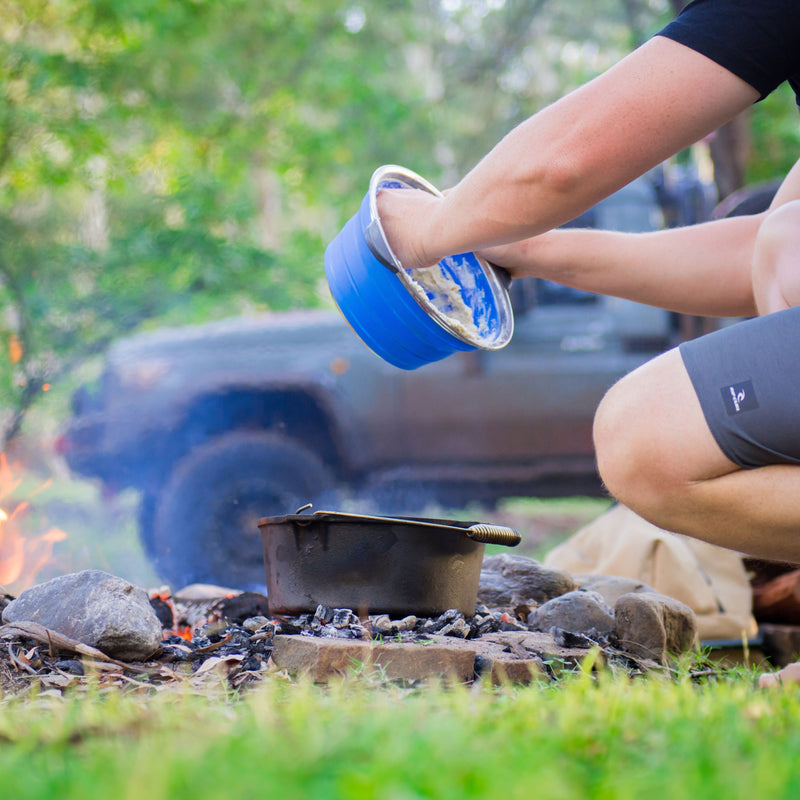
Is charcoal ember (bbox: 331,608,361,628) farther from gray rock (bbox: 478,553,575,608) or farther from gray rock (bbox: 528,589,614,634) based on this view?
gray rock (bbox: 478,553,575,608)

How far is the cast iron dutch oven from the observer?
244 centimetres

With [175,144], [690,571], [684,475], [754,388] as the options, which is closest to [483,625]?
[684,475]

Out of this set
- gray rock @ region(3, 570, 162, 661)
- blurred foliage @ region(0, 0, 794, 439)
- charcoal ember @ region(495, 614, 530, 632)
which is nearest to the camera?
gray rock @ region(3, 570, 162, 661)

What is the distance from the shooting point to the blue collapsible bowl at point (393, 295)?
217cm

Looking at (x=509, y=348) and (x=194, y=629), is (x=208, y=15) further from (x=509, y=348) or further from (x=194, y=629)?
(x=194, y=629)

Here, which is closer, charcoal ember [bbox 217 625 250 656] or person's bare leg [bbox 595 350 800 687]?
person's bare leg [bbox 595 350 800 687]

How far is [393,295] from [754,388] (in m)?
0.91

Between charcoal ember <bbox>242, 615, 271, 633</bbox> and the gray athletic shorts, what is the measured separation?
4.79 ft

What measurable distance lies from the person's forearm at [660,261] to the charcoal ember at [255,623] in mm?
1316

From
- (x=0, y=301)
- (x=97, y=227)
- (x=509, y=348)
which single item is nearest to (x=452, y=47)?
(x=97, y=227)

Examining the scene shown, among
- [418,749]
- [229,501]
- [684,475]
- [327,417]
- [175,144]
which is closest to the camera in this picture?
[418,749]

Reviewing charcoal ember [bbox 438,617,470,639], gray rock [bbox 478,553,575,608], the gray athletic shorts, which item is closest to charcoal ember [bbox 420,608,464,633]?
charcoal ember [bbox 438,617,470,639]

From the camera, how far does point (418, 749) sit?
3.40ft

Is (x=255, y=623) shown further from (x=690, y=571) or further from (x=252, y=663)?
(x=690, y=571)
